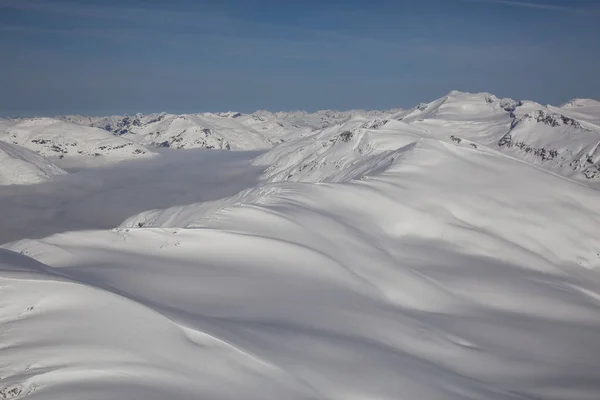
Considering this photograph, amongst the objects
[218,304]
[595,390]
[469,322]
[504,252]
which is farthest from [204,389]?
[504,252]

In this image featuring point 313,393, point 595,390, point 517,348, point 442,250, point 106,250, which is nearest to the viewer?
point 313,393

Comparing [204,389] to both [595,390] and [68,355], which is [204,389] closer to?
[68,355]

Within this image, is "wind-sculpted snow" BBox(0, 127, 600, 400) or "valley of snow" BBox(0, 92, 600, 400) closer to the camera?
"valley of snow" BBox(0, 92, 600, 400)

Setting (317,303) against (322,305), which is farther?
(317,303)

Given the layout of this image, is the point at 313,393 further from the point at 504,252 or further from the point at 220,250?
the point at 504,252

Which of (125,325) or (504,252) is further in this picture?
(504,252)

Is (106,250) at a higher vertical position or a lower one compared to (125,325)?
lower

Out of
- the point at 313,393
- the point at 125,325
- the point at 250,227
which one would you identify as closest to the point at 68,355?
the point at 125,325

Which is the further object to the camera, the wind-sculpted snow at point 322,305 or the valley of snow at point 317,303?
the wind-sculpted snow at point 322,305

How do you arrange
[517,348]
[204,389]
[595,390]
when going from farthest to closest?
[517,348] < [595,390] < [204,389]
